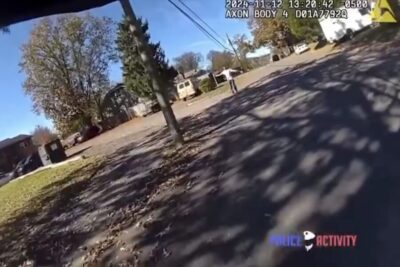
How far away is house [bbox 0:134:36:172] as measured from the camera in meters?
56.2

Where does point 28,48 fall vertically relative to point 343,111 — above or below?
above

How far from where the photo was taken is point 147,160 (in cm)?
1202

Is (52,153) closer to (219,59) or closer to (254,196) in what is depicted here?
(254,196)

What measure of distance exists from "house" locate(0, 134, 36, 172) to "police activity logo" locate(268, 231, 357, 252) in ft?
178

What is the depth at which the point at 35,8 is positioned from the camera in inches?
69.6

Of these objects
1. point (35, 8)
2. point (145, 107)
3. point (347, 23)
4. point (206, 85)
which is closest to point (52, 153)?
point (145, 107)

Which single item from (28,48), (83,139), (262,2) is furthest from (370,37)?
(28,48)

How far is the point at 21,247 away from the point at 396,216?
6.92m

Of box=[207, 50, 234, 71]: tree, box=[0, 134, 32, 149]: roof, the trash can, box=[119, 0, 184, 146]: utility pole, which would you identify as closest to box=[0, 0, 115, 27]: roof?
box=[119, 0, 184, 146]: utility pole

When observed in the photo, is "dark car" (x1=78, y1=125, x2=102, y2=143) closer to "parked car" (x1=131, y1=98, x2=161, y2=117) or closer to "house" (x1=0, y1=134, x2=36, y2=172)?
"parked car" (x1=131, y1=98, x2=161, y2=117)

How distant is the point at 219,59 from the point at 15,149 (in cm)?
3544

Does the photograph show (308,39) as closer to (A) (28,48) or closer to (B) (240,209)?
(A) (28,48)

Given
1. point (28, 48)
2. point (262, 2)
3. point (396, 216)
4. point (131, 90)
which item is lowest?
point (396, 216)

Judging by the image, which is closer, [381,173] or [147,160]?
[381,173]
